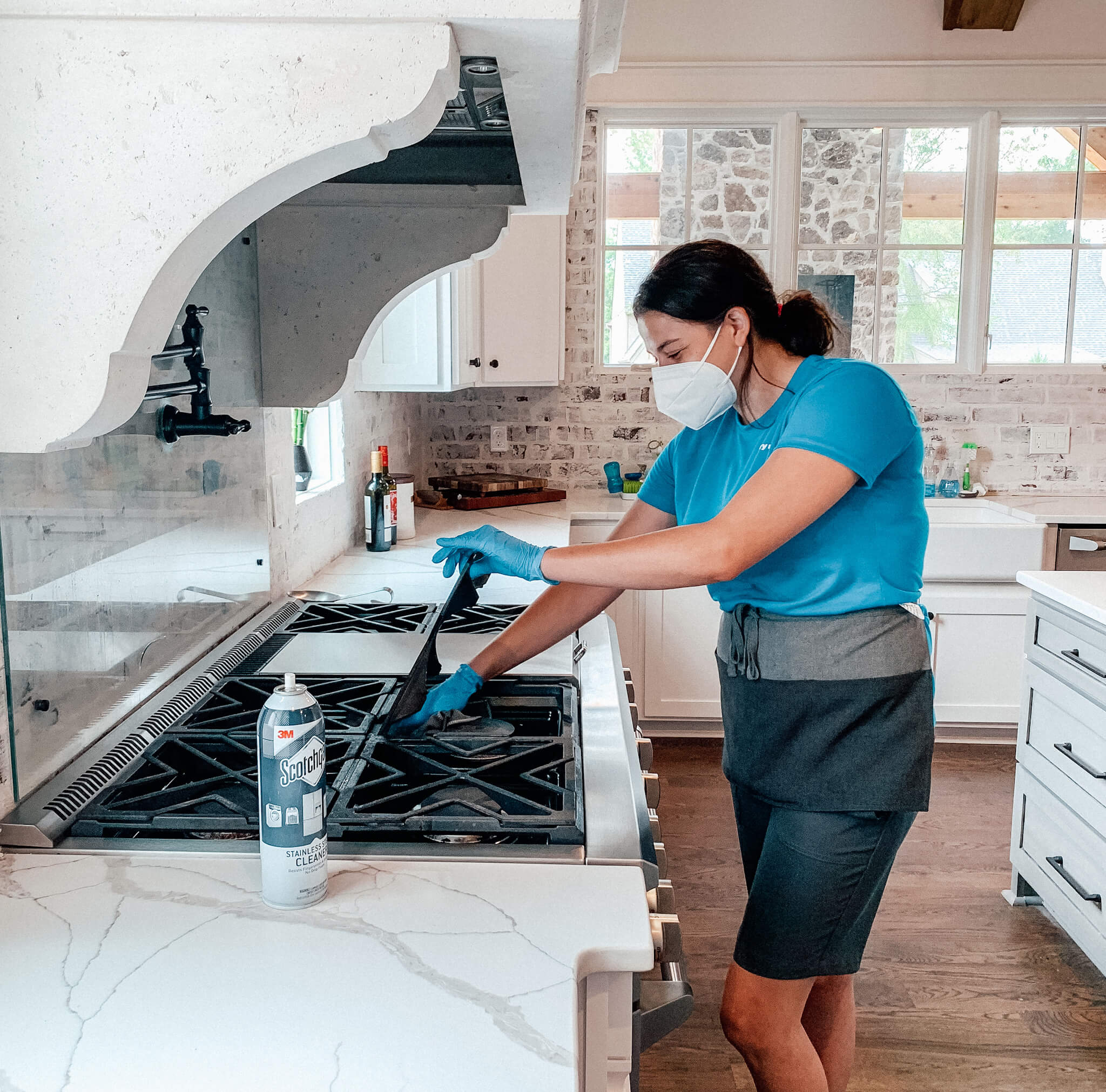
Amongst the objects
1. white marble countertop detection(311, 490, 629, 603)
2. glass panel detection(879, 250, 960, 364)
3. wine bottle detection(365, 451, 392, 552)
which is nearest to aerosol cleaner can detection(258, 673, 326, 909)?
white marble countertop detection(311, 490, 629, 603)

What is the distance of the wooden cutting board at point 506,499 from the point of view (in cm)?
407

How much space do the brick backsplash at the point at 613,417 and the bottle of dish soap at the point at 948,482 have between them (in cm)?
7

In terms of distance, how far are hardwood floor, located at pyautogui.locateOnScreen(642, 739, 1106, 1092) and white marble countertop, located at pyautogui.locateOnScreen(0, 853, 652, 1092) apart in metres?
1.40

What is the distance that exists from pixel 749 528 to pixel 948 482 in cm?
343

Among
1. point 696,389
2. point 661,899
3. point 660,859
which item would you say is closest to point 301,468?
point 696,389

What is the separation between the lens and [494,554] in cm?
170

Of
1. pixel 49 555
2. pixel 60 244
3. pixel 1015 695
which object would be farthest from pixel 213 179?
pixel 1015 695

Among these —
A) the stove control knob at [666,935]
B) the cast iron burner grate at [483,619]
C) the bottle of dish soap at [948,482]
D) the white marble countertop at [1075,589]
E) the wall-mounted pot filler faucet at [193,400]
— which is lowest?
the stove control knob at [666,935]

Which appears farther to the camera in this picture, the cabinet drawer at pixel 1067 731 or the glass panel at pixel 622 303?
the glass panel at pixel 622 303

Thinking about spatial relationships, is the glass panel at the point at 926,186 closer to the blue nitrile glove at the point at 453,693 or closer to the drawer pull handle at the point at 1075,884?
the drawer pull handle at the point at 1075,884

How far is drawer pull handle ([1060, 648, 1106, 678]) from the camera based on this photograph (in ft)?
8.19

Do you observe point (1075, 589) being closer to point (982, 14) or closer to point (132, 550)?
point (132, 550)

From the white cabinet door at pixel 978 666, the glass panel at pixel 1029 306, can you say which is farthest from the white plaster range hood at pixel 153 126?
the glass panel at pixel 1029 306

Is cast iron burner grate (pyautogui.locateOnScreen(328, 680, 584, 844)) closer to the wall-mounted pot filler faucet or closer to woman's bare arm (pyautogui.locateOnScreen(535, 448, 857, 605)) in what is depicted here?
woman's bare arm (pyautogui.locateOnScreen(535, 448, 857, 605))
